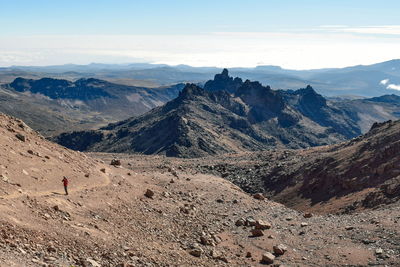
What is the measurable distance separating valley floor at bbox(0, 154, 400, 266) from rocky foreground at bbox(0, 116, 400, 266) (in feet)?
0.21

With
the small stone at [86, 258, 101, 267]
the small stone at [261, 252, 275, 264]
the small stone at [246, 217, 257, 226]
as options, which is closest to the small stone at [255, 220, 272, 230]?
the small stone at [246, 217, 257, 226]

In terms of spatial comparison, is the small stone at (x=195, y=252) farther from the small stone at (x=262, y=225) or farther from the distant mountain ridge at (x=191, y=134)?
the distant mountain ridge at (x=191, y=134)

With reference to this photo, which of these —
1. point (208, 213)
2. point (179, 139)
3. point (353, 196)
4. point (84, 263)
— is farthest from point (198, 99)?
point (84, 263)

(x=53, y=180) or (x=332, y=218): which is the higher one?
(x=53, y=180)

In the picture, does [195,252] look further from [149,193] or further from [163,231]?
[149,193]

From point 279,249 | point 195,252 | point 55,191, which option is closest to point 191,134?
point 55,191

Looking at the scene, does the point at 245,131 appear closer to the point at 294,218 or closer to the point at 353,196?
the point at 353,196

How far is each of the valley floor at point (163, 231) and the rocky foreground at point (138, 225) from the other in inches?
2.5

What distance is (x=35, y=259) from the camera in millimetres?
18156

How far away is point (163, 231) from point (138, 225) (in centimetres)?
162

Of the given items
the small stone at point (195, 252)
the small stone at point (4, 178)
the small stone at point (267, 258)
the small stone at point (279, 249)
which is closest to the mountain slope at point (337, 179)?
the small stone at point (279, 249)

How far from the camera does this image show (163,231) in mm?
27938

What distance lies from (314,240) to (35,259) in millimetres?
19019

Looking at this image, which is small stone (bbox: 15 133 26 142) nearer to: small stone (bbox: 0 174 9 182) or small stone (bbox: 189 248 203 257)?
small stone (bbox: 0 174 9 182)
